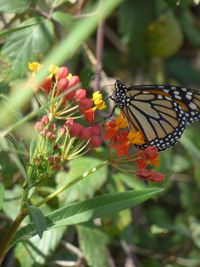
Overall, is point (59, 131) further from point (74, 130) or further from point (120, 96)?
point (120, 96)

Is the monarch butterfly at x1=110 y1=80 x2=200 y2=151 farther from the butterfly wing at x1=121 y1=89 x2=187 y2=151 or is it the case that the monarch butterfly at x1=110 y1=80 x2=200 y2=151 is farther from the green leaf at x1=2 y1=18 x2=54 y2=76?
the green leaf at x1=2 y1=18 x2=54 y2=76

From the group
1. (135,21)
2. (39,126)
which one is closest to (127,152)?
(39,126)

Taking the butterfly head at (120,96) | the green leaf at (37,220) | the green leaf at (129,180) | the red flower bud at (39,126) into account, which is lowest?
the green leaf at (129,180)

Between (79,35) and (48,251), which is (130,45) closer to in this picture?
(48,251)

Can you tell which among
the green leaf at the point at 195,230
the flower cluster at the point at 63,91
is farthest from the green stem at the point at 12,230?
the green leaf at the point at 195,230

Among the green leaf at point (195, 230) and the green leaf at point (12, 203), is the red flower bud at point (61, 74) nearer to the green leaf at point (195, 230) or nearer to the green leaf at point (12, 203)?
the green leaf at point (12, 203)

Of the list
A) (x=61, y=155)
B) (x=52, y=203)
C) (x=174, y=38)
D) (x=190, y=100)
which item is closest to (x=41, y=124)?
(x=61, y=155)

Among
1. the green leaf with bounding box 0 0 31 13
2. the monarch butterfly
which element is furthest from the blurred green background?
the monarch butterfly
